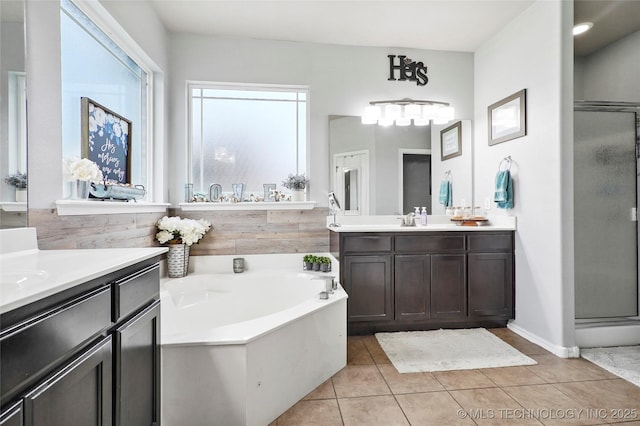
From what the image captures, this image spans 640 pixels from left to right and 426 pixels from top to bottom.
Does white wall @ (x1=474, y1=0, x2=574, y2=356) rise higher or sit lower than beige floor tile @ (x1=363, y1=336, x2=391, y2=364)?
higher

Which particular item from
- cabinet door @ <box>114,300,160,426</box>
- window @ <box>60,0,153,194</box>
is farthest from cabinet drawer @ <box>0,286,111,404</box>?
window @ <box>60,0,153,194</box>

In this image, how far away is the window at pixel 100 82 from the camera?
1786mm

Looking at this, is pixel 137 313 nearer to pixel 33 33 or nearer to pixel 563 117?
pixel 33 33

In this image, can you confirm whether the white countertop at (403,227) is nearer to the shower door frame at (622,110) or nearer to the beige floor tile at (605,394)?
the shower door frame at (622,110)

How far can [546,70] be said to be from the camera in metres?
2.50

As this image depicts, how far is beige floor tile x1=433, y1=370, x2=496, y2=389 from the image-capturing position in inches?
79.3

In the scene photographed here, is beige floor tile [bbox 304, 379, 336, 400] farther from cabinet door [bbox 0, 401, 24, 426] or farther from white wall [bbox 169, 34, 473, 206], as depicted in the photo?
white wall [bbox 169, 34, 473, 206]

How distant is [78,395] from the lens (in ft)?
2.83

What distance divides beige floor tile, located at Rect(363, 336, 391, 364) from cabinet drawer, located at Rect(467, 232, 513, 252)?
1193 millimetres

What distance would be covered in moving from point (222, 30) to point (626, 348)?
4199 millimetres

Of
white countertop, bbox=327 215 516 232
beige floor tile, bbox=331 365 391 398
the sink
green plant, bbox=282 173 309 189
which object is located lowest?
beige floor tile, bbox=331 365 391 398

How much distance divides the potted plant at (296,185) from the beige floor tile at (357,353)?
136cm

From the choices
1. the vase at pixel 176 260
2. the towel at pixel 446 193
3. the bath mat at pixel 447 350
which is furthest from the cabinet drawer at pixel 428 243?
the vase at pixel 176 260

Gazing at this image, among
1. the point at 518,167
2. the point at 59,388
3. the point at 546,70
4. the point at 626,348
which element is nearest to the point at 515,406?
the point at 626,348
